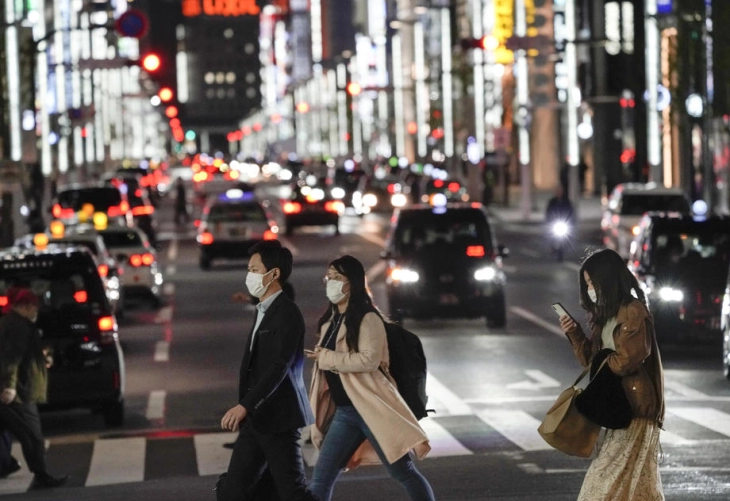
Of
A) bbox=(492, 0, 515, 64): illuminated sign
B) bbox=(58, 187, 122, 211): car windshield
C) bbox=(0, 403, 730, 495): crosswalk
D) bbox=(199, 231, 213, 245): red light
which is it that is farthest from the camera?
bbox=(492, 0, 515, 64): illuminated sign

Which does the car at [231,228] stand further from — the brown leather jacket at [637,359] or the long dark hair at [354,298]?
the brown leather jacket at [637,359]

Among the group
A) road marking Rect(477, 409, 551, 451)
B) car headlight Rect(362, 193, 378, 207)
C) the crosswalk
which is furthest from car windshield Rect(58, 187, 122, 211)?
car headlight Rect(362, 193, 378, 207)

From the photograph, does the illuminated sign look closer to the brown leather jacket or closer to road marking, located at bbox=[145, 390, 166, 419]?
road marking, located at bbox=[145, 390, 166, 419]

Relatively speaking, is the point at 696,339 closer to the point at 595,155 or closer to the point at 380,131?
the point at 595,155

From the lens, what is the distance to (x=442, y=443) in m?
14.9

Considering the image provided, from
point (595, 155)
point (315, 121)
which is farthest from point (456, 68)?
point (315, 121)

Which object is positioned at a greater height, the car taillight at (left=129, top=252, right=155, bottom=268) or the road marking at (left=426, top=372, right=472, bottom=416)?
the car taillight at (left=129, top=252, right=155, bottom=268)

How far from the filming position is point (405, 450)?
9203mm

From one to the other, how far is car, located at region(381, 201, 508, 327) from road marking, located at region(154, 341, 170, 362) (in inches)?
129

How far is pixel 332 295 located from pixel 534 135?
85.1 metres

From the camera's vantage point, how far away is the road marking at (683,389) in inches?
698

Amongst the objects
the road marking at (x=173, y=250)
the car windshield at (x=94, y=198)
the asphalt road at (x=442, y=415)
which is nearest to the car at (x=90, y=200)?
the car windshield at (x=94, y=198)

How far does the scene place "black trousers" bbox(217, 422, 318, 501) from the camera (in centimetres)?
880

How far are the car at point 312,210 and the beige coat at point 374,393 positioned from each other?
149ft
